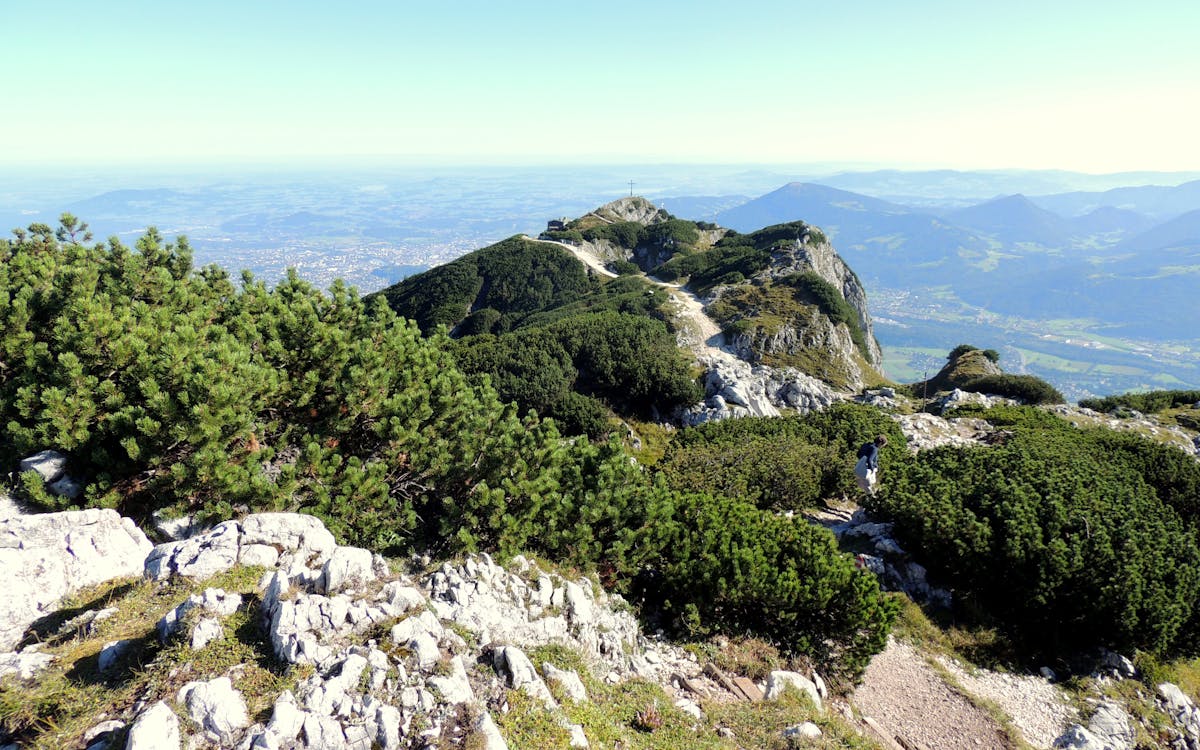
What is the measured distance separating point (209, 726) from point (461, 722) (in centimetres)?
268

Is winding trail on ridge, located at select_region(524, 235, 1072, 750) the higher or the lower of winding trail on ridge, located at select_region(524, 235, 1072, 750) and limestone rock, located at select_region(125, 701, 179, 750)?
the lower

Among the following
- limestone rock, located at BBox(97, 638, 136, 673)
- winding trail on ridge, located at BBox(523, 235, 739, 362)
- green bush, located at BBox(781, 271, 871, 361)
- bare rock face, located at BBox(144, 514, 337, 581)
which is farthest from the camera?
green bush, located at BBox(781, 271, 871, 361)

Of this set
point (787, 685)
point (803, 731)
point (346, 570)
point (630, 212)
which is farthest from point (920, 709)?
point (630, 212)

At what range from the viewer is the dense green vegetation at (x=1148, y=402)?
38.4 m

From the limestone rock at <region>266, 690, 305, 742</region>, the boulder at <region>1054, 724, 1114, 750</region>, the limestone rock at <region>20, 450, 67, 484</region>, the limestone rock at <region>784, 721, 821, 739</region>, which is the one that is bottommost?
the boulder at <region>1054, 724, 1114, 750</region>

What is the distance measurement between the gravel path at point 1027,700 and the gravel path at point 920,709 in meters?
0.81

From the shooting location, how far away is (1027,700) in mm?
13539

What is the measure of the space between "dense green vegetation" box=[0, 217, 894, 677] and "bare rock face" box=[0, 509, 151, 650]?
0.80m

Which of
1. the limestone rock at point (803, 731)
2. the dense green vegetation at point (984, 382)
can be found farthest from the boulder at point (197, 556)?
the dense green vegetation at point (984, 382)

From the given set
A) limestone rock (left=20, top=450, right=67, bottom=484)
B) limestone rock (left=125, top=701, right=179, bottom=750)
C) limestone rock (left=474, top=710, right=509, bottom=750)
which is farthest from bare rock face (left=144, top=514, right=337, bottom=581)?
limestone rock (left=474, top=710, right=509, bottom=750)

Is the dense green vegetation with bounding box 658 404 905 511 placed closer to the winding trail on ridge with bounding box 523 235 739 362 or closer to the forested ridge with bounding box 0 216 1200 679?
the forested ridge with bounding box 0 216 1200 679

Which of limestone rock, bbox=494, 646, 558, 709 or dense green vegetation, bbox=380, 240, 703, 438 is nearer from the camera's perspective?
limestone rock, bbox=494, 646, 558, 709

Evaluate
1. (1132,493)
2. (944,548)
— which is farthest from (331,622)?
(1132,493)

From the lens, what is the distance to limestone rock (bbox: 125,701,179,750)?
531 centimetres
